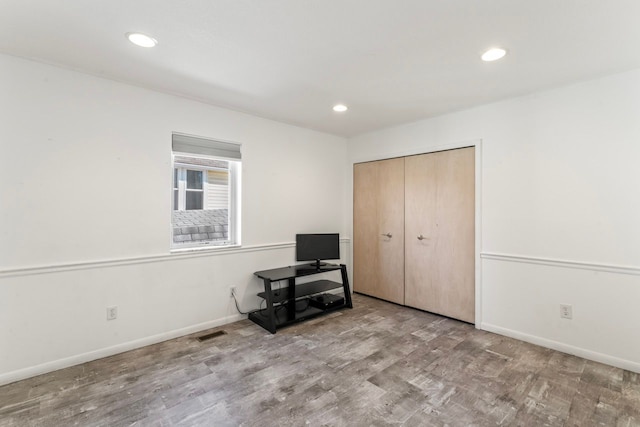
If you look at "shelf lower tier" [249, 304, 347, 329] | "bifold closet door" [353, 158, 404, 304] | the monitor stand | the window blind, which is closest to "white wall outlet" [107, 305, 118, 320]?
"shelf lower tier" [249, 304, 347, 329]

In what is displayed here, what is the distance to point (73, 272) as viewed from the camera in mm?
2455

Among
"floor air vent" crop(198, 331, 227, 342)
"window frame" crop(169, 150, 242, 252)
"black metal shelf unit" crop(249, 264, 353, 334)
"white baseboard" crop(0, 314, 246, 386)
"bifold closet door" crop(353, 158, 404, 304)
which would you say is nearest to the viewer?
"white baseboard" crop(0, 314, 246, 386)

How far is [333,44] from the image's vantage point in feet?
6.70

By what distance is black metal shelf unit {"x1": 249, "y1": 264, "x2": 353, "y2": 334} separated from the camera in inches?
126

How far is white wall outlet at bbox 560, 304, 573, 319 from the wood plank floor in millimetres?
350

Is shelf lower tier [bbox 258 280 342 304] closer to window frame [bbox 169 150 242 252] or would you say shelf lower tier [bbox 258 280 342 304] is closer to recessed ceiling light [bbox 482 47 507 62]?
window frame [bbox 169 150 242 252]

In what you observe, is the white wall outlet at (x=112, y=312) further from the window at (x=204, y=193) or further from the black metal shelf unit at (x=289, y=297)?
the black metal shelf unit at (x=289, y=297)

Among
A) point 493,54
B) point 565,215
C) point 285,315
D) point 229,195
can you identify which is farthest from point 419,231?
point 229,195

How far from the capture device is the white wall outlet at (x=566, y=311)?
106 inches

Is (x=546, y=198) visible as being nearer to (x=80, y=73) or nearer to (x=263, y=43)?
(x=263, y=43)

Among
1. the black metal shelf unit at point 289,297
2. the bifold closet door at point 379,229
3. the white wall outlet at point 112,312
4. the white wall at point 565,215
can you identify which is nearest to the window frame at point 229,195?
the black metal shelf unit at point 289,297

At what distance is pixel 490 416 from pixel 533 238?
179 centimetres

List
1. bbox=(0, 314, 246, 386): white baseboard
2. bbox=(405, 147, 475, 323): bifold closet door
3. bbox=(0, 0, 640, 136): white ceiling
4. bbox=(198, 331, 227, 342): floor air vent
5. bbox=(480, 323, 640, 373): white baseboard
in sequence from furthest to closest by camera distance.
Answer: bbox=(405, 147, 475, 323): bifold closet door, bbox=(198, 331, 227, 342): floor air vent, bbox=(480, 323, 640, 373): white baseboard, bbox=(0, 314, 246, 386): white baseboard, bbox=(0, 0, 640, 136): white ceiling

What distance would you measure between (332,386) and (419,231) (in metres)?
2.26
